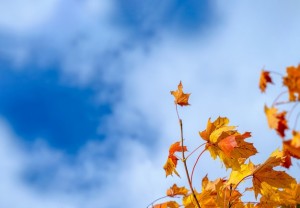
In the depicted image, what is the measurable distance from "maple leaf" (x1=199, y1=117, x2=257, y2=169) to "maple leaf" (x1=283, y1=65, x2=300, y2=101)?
134 centimetres

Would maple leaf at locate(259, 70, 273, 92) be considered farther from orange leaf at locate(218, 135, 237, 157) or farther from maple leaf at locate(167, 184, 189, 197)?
maple leaf at locate(167, 184, 189, 197)

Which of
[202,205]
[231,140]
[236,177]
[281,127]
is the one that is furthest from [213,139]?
[281,127]

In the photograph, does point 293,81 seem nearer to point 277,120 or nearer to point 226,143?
point 277,120

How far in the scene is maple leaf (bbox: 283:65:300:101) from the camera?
2023mm

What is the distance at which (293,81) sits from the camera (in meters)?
2.04

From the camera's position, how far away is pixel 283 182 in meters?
3.30

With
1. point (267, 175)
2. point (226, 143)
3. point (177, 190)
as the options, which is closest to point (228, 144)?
point (226, 143)

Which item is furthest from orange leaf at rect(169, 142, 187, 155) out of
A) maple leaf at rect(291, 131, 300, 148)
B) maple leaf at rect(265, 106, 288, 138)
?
maple leaf at rect(291, 131, 300, 148)

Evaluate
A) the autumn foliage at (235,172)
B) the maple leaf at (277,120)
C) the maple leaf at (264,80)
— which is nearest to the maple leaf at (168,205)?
the autumn foliage at (235,172)

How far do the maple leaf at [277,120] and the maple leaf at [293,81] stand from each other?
14 centimetres

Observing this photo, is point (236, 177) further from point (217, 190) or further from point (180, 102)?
point (180, 102)

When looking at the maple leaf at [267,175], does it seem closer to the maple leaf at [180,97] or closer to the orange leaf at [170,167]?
the orange leaf at [170,167]

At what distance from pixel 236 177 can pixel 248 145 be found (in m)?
0.32

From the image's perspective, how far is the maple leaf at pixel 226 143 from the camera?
3410mm
